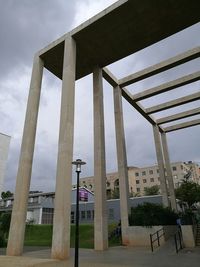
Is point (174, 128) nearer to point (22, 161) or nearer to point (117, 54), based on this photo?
point (117, 54)

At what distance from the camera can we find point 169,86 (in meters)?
23.4

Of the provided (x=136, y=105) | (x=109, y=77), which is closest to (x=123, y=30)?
(x=109, y=77)

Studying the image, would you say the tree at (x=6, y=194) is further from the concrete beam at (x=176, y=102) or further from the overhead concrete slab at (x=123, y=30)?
the overhead concrete slab at (x=123, y=30)

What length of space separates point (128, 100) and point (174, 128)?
9.23 meters

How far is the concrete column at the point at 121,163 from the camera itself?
19934mm

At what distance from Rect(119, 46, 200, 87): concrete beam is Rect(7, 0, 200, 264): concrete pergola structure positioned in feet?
0.10

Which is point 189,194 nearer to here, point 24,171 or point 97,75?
point 97,75

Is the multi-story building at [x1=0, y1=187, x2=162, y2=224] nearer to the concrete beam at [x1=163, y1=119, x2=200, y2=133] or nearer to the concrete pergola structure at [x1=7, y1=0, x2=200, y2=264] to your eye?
the concrete beam at [x1=163, y1=119, x2=200, y2=133]

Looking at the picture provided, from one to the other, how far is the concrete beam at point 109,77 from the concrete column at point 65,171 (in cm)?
519

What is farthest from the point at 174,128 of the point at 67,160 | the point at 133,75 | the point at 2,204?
the point at 2,204

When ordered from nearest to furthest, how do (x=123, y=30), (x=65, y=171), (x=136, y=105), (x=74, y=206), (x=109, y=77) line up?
(x=65, y=171)
(x=123, y=30)
(x=109, y=77)
(x=136, y=105)
(x=74, y=206)

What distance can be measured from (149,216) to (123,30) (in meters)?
13.9

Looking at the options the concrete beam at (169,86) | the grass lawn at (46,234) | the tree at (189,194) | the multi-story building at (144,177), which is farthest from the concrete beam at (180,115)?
the multi-story building at (144,177)

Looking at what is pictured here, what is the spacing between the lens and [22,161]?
664 inches
